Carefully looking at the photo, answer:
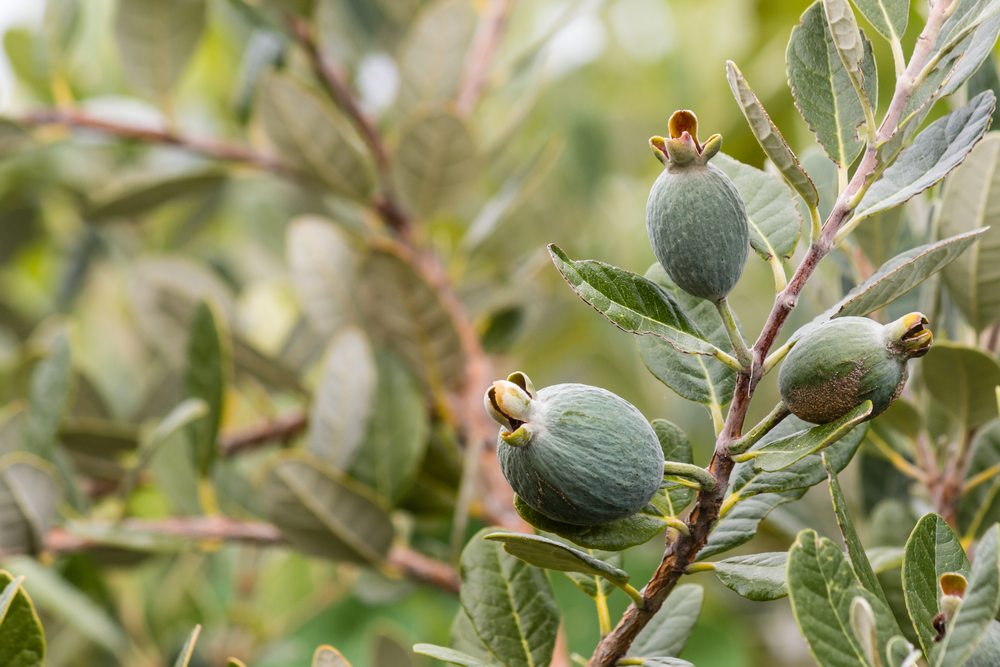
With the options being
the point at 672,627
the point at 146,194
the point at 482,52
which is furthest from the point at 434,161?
the point at 672,627

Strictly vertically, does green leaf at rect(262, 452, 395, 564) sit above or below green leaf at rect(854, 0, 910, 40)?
below

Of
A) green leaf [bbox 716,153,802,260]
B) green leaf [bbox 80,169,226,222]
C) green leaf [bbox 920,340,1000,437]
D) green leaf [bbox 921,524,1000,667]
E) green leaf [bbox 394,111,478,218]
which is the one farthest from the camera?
green leaf [bbox 80,169,226,222]

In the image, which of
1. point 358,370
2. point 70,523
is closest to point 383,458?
point 358,370

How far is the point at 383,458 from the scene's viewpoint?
2.80ft

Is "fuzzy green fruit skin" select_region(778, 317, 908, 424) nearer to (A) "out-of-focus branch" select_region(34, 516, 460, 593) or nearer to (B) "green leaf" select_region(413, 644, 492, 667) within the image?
(B) "green leaf" select_region(413, 644, 492, 667)

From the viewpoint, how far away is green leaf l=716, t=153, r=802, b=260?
0.43 metres

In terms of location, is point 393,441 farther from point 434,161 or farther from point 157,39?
point 157,39

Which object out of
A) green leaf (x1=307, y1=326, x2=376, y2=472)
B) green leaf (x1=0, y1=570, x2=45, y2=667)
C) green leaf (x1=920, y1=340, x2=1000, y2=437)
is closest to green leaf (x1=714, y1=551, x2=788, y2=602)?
green leaf (x1=920, y1=340, x2=1000, y2=437)

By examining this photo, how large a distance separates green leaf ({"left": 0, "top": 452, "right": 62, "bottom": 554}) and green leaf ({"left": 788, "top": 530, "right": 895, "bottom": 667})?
2.29 feet

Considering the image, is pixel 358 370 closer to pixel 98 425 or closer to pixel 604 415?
pixel 98 425

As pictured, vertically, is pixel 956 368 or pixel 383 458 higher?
pixel 956 368

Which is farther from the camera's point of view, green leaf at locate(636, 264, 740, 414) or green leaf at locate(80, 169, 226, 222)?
green leaf at locate(80, 169, 226, 222)

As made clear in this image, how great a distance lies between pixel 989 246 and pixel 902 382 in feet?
0.83

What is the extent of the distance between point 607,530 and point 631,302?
11 cm
